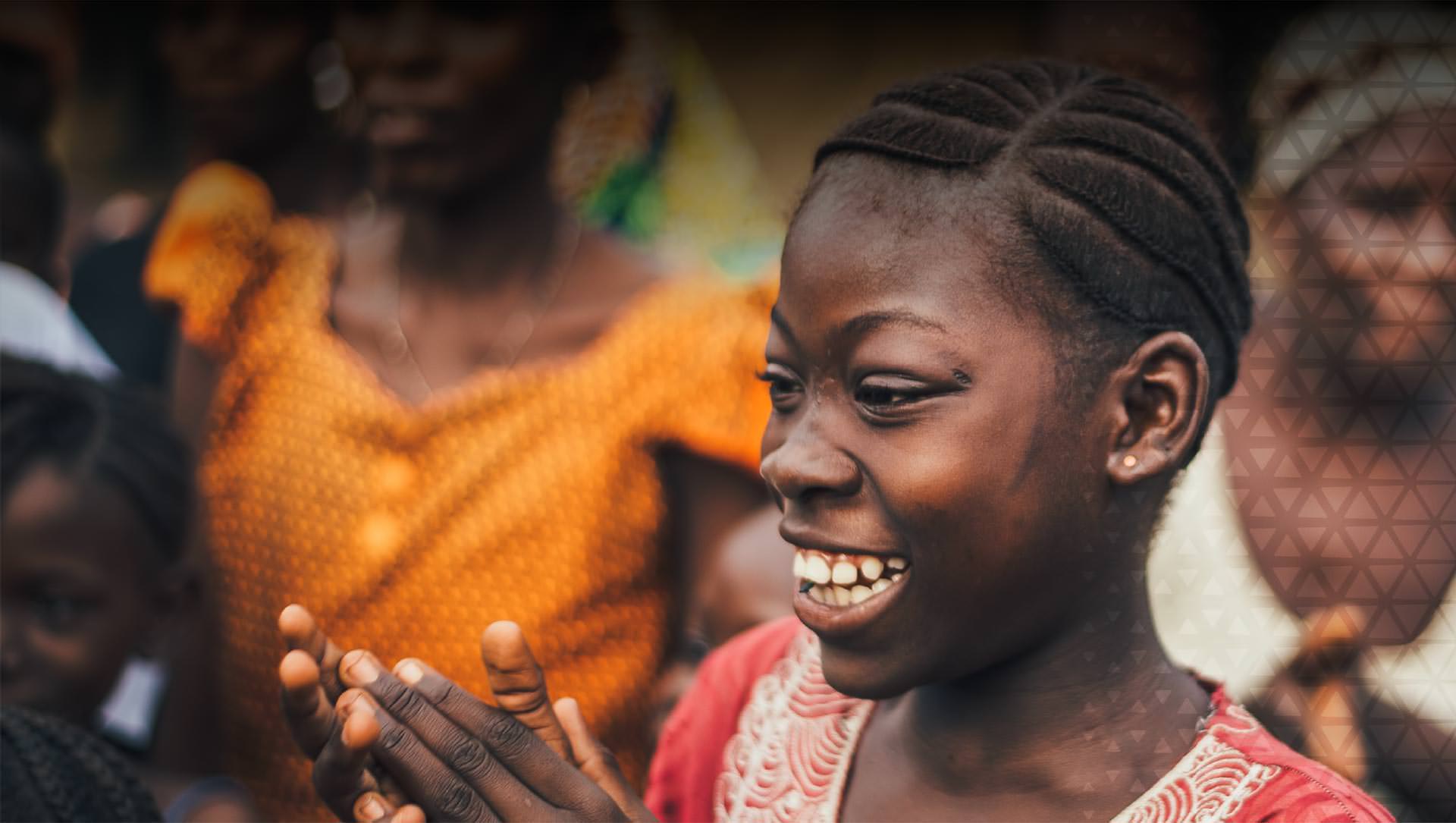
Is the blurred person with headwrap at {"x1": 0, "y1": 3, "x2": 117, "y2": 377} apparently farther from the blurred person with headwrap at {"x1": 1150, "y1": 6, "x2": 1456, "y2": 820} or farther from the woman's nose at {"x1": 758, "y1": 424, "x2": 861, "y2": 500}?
the blurred person with headwrap at {"x1": 1150, "y1": 6, "x2": 1456, "y2": 820}

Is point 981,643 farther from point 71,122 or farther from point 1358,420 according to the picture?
point 71,122

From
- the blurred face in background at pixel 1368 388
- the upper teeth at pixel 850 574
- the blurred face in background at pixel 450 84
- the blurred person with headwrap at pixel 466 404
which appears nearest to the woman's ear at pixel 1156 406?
the upper teeth at pixel 850 574

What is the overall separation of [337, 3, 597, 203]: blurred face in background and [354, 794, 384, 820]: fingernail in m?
1.61

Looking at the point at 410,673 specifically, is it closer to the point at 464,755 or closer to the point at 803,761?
the point at 464,755

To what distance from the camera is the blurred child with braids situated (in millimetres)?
2469

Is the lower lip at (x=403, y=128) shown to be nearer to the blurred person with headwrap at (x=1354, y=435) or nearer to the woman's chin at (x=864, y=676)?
the blurred person with headwrap at (x=1354, y=435)

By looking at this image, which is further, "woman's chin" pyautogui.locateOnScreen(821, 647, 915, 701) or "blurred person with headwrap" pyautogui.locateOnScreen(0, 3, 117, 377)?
"blurred person with headwrap" pyautogui.locateOnScreen(0, 3, 117, 377)

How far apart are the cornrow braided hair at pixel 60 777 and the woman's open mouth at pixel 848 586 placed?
768 millimetres

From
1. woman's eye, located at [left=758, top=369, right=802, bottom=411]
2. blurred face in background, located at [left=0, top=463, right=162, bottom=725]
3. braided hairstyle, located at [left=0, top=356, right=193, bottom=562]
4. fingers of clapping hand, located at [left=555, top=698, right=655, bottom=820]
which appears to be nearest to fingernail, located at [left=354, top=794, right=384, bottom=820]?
fingers of clapping hand, located at [left=555, top=698, right=655, bottom=820]

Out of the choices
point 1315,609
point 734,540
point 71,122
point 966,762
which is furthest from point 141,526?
point 71,122

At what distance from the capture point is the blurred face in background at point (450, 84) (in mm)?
2877

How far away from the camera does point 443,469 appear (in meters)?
2.82

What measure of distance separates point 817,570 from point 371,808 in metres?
0.51

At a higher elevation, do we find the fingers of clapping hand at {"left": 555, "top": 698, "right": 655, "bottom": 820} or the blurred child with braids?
the fingers of clapping hand at {"left": 555, "top": 698, "right": 655, "bottom": 820}
